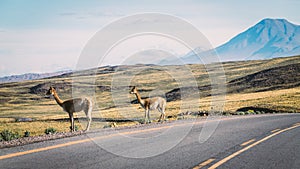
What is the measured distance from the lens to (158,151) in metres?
10.9

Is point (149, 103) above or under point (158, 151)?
above

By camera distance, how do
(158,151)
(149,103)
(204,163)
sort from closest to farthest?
(204,163)
(158,151)
(149,103)

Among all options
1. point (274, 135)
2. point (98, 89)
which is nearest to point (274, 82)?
point (98, 89)

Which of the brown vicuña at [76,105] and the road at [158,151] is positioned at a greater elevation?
the brown vicuña at [76,105]

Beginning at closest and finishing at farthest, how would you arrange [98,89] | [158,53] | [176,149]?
[176,149], [158,53], [98,89]

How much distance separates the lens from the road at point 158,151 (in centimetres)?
909

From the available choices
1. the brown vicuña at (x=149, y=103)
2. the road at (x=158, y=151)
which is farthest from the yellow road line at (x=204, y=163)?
the brown vicuña at (x=149, y=103)

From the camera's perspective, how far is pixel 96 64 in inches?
497

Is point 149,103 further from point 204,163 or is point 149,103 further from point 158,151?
point 204,163

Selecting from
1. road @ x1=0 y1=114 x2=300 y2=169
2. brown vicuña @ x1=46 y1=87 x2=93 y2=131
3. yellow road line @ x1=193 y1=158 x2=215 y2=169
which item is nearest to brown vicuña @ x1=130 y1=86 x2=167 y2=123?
brown vicuña @ x1=46 y1=87 x2=93 y2=131

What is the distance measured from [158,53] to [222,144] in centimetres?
425

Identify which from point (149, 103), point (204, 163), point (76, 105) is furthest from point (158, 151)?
point (149, 103)

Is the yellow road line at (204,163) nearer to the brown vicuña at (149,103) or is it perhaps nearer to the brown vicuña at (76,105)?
the brown vicuña at (76,105)

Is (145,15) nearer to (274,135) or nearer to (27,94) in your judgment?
(274,135)
